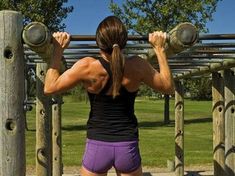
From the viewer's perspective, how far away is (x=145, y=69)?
3682 millimetres

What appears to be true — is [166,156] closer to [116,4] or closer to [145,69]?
[145,69]

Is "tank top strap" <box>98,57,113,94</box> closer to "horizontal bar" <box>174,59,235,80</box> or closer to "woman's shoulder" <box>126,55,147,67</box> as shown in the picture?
"woman's shoulder" <box>126,55,147,67</box>

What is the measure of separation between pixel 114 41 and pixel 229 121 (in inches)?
189

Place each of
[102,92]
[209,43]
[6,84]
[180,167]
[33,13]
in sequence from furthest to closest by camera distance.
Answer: [33,13] → [180,167] → [209,43] → [6,84] → [102,92]

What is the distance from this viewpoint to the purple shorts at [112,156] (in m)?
3.63

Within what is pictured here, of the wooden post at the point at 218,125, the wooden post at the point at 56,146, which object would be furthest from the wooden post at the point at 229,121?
the wooden post at the point at 56,146

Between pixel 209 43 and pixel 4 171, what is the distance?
7.49 feet

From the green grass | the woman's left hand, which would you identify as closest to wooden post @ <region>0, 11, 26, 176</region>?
→ the woman's left hand

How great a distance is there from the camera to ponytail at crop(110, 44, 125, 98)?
3475mm

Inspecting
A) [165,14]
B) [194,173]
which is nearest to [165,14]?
[165,14]

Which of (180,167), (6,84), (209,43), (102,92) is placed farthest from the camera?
(180,167)

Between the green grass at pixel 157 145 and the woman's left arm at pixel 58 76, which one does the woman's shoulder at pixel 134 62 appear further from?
the green grass at pixel 157 145

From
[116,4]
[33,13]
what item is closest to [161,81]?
[33,13]

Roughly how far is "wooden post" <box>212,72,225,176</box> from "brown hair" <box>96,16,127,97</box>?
5.17m
